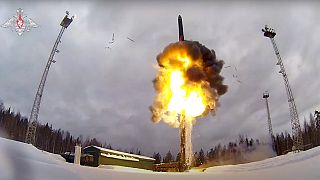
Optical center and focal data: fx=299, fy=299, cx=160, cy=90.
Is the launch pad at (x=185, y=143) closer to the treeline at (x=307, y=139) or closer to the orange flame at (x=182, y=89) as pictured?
the orange flame at (x=182, y=89)

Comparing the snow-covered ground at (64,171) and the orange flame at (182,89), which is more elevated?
the orange flame at (182,89)

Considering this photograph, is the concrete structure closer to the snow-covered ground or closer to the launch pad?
the launch pad

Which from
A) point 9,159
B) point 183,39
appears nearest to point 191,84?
point 183,39

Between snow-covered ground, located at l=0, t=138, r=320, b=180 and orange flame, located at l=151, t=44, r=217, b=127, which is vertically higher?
orange flame, located at l=151, t=44, r=217, b=127

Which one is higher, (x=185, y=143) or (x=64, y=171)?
(x=185, y=143)

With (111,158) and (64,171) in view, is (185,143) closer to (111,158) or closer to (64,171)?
(111,158)

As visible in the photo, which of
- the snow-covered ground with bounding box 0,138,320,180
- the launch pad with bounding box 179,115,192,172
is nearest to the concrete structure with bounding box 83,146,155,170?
the launch pad with bounding box 179,115,192,172

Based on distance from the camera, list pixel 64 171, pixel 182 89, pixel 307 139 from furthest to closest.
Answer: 1. pixel 307 139
2. pixel 182 89
3. pixel 64 171

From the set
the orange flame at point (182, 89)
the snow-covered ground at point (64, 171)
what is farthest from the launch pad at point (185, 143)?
the snow-covered ground at point (64, 171)

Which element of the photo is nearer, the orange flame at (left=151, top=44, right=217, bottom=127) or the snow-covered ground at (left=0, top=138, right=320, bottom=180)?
the snow-covered ground at (left=0, top=138, right=320, bottom=180)

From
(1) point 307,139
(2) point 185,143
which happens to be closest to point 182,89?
(2) point 185,143

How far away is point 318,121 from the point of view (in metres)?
74.1

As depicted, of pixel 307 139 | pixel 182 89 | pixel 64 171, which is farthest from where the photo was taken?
pixel 307 139

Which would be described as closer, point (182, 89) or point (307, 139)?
point (182, 89)
